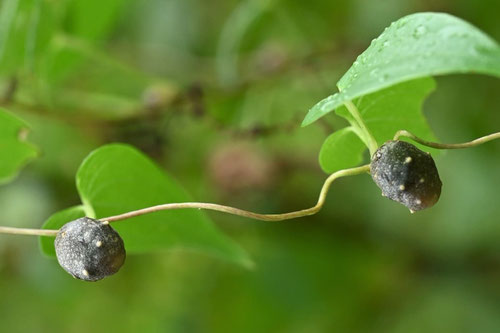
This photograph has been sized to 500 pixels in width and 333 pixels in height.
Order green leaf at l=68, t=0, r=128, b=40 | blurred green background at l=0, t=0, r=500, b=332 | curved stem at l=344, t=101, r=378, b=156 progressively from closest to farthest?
curved stem at l=344, t=101, r=378, b=156
green leaf at l=68, t=0, r=128, b=40
blurred green background at l=0, t=0, r=500, b=332

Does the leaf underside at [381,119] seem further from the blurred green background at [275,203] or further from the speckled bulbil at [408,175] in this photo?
the blurred green background at [275,203]

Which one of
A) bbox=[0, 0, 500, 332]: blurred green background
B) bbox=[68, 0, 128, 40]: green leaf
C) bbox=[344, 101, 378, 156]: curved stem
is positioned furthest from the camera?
bbox=[0, 0, 500, 332]: blurred green background

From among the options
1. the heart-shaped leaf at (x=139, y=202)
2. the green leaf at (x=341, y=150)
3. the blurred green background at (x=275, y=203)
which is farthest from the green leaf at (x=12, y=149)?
the blurred green background at (x=275, y=203)

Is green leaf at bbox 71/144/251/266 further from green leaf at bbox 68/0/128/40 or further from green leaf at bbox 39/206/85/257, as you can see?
green leaf at bbox 68/0/128/40

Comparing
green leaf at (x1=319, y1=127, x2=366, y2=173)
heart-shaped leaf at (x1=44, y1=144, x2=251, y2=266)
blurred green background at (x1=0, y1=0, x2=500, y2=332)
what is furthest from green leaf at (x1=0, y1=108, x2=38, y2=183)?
blurred green background at (x1=0, y1=0, x2=500, y2=332)

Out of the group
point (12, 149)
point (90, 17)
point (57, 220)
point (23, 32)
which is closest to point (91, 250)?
point (57, 220)

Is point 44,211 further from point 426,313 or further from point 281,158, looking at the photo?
point 426,313

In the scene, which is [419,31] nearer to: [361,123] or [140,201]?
[361,123]
